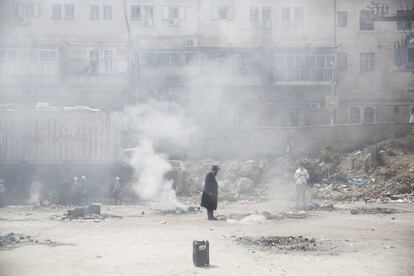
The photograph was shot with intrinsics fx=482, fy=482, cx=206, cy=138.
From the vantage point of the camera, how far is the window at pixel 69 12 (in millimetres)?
27812

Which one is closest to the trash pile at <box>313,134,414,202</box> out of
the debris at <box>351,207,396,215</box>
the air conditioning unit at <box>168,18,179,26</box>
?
the debris at <box>351,207,396,215</box>

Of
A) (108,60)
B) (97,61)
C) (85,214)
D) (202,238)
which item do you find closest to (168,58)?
(108,60)

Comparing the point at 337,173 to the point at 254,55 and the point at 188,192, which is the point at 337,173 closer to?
the point at 188,192

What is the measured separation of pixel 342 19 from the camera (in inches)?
1129

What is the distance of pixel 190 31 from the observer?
93.0 feet

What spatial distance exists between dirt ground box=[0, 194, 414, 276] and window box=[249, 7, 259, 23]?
19.2 meters

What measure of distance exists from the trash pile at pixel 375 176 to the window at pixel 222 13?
40.9ft

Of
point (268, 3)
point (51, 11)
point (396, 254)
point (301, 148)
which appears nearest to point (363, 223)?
point (396, 254)

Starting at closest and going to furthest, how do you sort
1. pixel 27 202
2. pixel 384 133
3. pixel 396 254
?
pixel 396 254 → pixel 27 202 → pixel 384 133

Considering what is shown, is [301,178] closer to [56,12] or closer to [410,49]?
[410,49]

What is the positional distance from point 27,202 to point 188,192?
209 inches

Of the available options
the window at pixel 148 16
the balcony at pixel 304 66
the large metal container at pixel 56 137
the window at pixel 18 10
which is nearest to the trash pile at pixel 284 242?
the large metal container at pixel 56 137

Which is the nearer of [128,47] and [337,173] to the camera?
[337,173]

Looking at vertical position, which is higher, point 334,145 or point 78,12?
point 78,12
